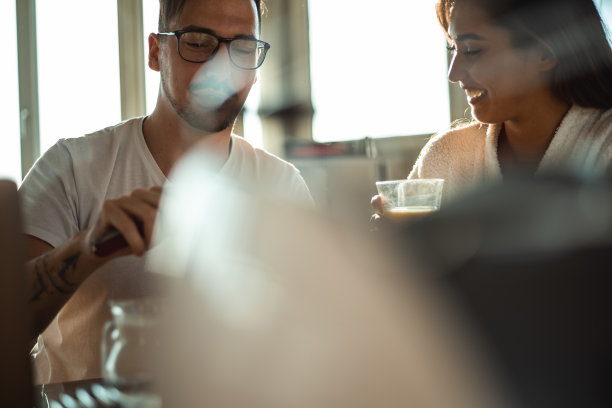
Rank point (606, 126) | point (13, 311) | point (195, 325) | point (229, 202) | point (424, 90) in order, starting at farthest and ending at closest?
1. point (424, 90)
2. point (606, 126)
3. point (229, 202)
4. point (195, 325)
5. point (13, 311)

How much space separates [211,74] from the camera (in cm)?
155

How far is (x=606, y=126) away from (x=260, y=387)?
125 cm

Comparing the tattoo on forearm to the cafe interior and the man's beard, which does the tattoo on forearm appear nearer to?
the cafe interior

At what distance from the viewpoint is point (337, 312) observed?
24.8 inches

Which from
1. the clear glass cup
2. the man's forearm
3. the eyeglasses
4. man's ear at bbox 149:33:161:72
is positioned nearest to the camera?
the man's forearm

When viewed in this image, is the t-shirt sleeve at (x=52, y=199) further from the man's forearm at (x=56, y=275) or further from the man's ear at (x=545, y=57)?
the man's ear at (x=545, y=57)

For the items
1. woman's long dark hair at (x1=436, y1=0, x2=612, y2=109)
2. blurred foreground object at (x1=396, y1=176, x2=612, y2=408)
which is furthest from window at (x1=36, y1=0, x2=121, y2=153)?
blurred foreground object at (x1=396, y1=176, x2=612, y2=408)

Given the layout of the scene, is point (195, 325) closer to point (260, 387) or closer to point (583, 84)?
point (260, 387)

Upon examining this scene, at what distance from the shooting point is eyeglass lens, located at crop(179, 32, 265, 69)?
1.52 m

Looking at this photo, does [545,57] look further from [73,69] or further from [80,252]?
[73,69]

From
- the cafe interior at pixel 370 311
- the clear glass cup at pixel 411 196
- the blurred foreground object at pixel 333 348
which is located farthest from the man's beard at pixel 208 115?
the blurred foreground object at pixel 333 348

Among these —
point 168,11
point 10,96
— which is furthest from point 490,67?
point 10,96

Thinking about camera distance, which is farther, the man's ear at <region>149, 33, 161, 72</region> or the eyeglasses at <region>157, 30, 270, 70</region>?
the man's ear at <region>149, 33, 161, 72</region>

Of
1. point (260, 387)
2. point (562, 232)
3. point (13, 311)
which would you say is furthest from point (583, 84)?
point (13, 311)
